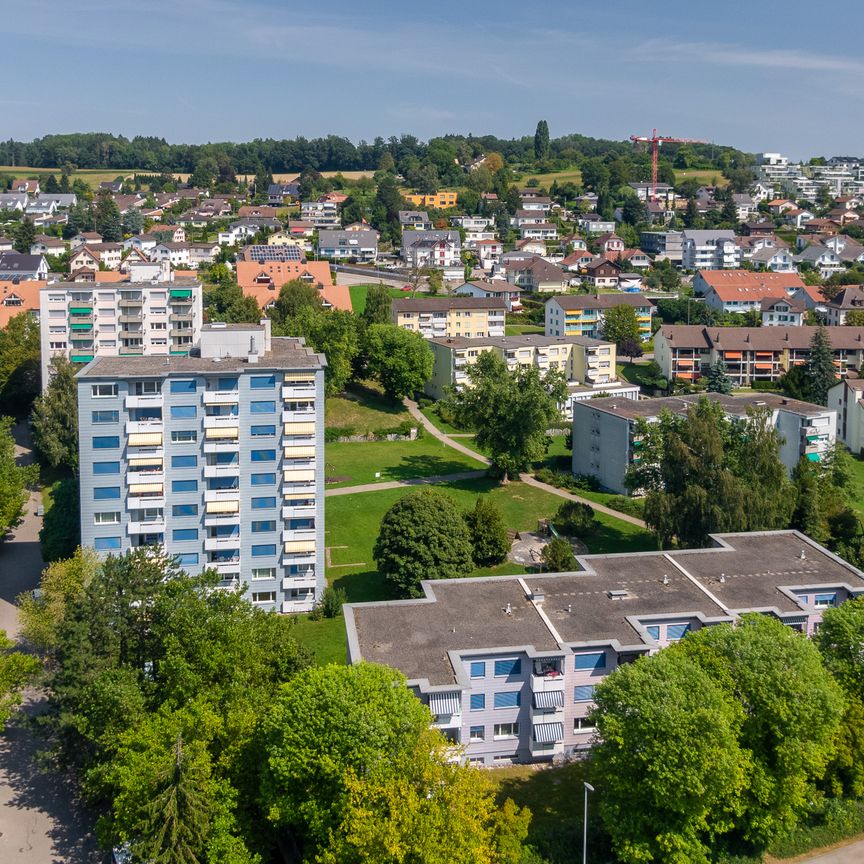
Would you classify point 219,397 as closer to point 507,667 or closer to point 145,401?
point 145,401

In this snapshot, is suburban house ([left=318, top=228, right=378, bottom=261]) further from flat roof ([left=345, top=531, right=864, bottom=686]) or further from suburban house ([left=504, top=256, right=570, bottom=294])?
flat roof ([left=345, top=531, right=864, bottom=686])

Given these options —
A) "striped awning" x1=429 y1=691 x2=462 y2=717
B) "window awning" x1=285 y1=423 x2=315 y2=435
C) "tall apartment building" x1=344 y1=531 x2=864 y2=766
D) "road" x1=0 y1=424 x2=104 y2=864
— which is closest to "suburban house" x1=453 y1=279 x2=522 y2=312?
"window awning" x1=285 y1=423 x2=315 y2=435

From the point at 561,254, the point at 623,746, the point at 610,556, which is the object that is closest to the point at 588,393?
the point at 610,556

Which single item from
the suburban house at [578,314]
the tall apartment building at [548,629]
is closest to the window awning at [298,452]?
the tall apartment building at [548,629]

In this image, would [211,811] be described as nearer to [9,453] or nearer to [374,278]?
[9,453]

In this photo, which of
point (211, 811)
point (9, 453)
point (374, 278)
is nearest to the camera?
point (211, 811)

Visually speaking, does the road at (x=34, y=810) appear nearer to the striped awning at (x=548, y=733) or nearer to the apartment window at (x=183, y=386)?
the apartment window at (x=183, y=386)

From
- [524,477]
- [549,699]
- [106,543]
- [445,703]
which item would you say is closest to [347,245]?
[524,477]
